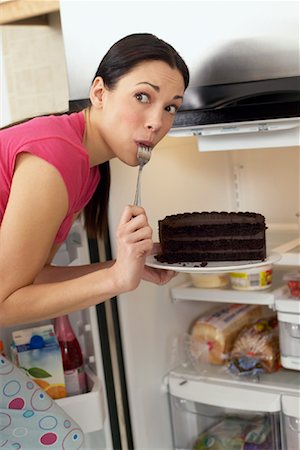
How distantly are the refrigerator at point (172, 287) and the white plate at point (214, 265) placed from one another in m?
0.30

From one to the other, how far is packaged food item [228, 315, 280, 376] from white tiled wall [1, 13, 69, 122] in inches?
28.7

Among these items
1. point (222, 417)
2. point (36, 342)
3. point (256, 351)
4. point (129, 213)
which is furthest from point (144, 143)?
point (222, 417)

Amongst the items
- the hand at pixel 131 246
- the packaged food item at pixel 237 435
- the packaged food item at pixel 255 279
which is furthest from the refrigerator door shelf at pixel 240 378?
the hand at pixel 131 246

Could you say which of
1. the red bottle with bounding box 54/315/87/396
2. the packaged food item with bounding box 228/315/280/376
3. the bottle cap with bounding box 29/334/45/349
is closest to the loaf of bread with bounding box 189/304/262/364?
the packaged food item with bounding box 228/315/280/376

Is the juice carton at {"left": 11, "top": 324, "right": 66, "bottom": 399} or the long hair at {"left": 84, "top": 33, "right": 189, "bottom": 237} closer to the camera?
the long hair at {"left": 84, "top": 33, "right": 189, "bottom": 237}

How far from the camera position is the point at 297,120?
4.01 ft

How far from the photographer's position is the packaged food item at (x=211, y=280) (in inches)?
63.6

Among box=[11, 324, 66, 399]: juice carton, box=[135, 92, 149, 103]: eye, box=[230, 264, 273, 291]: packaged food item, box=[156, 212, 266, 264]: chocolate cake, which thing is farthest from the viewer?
box=[230, 264, 273, 291]: packaged food item

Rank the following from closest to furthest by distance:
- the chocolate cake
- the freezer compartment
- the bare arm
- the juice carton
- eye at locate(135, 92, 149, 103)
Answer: the bare arm, eye at locate(135, 92, 149, 103), the chocolate cake, the juice carton, the freezer compartment

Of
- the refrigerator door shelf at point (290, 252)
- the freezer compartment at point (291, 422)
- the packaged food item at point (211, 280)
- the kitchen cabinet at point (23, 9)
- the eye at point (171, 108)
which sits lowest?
the freezer compartment at point (291, 422)

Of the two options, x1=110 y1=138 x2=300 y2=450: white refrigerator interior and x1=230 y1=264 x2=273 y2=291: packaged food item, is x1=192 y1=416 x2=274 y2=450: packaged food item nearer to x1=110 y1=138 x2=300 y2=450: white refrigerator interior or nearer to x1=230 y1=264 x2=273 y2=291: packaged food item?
x1=110 y1=138 x2=300 y2=450: white refrigerator interior

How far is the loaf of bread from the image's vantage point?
63.7 inches

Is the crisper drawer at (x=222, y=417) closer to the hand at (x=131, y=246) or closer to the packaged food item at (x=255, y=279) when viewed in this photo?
the packaged food item at (x=255, y=279)

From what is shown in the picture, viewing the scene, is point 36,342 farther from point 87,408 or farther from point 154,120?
point 154,120
